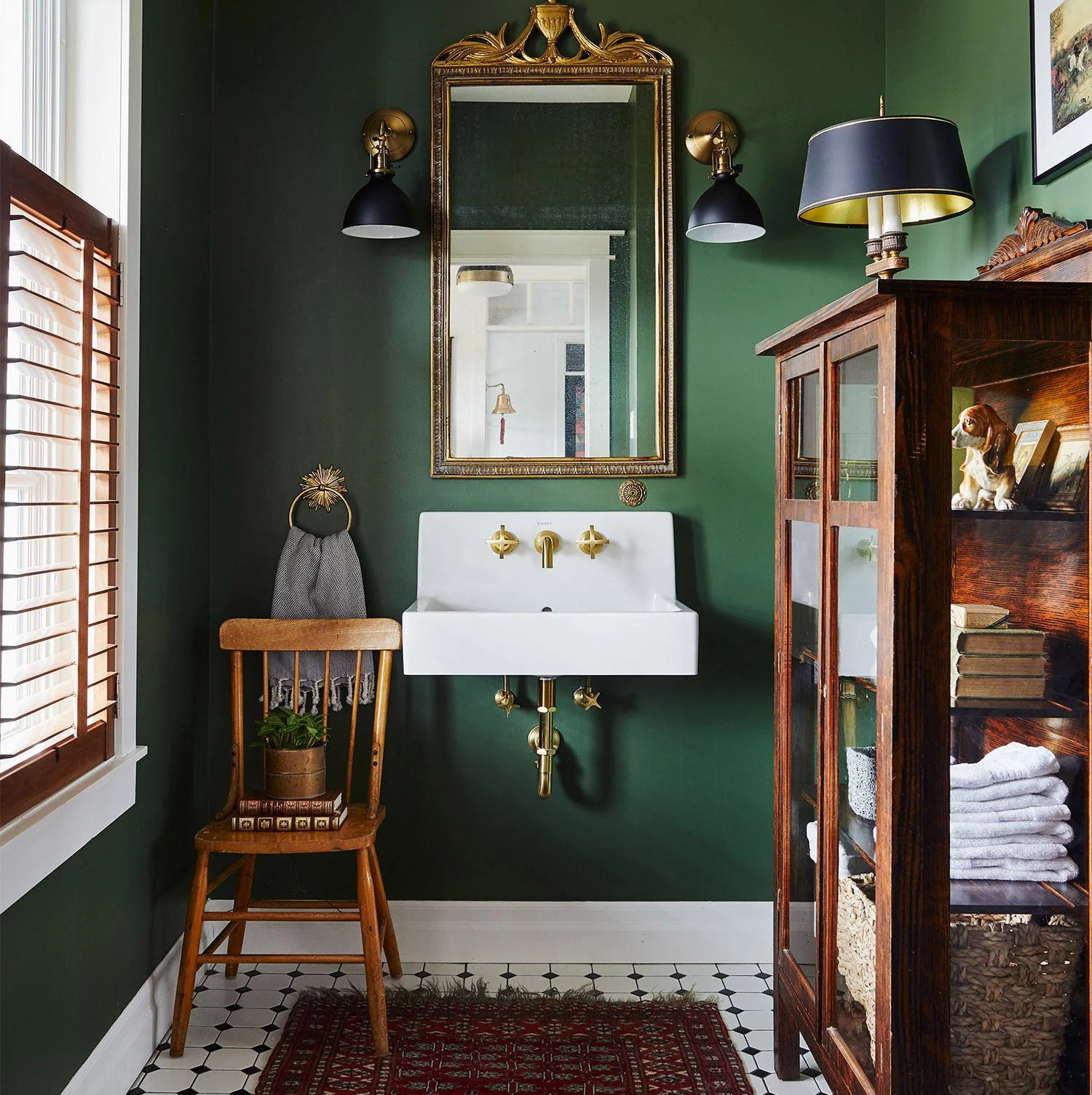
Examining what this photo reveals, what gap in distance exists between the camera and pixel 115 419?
193cm

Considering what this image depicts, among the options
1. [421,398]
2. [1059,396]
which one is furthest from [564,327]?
[1059,396]

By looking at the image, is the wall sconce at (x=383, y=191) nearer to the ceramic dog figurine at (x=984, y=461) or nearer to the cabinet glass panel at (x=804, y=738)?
the cabinet glass panel at (x=804, y=738)

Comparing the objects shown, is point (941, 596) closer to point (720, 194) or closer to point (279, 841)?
point (720, 194)

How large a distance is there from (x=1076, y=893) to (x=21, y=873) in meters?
1.53

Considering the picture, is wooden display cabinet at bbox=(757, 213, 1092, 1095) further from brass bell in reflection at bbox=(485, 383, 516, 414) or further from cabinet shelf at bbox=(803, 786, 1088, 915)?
brass bell in reflection at bbox=(485, 383, 516, 414)

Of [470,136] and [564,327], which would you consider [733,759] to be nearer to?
[564,327]

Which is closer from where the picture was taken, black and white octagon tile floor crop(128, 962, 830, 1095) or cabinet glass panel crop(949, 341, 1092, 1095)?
cabinet glass panel crop(949, 341, 1092, 1095)

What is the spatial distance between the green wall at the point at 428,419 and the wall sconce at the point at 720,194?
0.05 meters

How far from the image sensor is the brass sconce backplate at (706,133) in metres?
2.50

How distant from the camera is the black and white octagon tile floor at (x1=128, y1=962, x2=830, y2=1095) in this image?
2.04 meters

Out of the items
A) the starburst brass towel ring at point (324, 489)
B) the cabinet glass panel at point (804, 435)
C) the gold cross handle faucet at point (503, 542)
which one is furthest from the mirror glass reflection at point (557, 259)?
the cabinet glass panel at point (804, 435)

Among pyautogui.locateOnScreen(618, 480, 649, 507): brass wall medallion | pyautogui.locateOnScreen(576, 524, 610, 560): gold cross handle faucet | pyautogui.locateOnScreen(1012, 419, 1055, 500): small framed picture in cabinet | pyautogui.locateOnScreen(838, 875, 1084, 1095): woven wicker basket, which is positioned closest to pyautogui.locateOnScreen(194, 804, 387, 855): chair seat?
pyautogui.locateOnScreen(576, 524, 610, 560): gold cross handle faucet

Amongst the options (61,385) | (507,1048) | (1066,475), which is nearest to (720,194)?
(1066,475)

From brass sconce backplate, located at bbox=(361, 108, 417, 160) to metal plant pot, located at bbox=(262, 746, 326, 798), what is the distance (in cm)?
142
